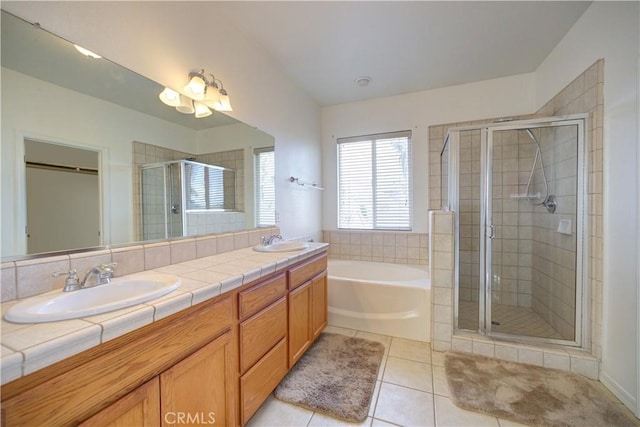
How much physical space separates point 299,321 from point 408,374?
85 centimetres

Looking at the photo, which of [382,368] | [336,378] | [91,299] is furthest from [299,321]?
[91,299]

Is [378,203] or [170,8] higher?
[170,8]

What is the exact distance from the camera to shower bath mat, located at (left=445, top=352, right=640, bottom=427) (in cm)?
136

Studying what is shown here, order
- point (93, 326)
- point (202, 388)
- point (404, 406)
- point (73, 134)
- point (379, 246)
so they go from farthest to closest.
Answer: point (379, 246), point (404, 406), point (73, 134), point (202, 388), point (93, 326)

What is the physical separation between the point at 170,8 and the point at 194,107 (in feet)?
1.79

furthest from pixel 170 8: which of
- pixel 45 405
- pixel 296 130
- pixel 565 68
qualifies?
pixel 565 68

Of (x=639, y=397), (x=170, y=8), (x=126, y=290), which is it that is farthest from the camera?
(x=170, y=8)

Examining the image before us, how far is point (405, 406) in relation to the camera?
1.46m

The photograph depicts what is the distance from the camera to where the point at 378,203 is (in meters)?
3.28

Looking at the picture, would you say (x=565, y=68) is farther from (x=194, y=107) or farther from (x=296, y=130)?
(x=194, y=107)

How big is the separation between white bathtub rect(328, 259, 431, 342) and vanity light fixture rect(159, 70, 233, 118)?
5.93 feet

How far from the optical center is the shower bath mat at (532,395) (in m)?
1.36

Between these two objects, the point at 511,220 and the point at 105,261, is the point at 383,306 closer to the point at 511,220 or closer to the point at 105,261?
the point at 511,220

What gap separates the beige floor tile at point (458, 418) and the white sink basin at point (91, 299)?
156 cm
